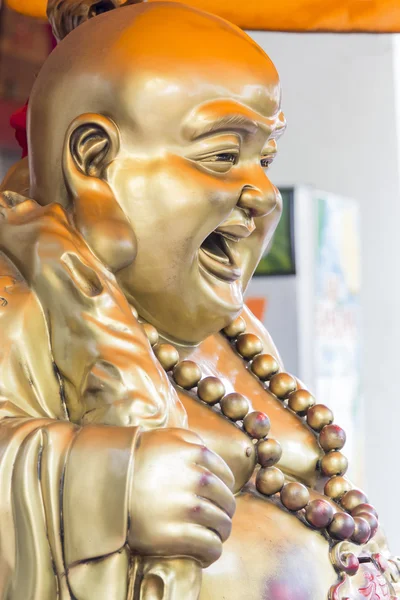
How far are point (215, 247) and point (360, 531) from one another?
25 cm

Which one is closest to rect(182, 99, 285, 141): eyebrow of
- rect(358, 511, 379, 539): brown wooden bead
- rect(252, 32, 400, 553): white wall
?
rect(358, 511, 379, 539): brown wooden bead

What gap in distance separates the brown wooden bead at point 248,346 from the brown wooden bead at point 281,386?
0.09 feet

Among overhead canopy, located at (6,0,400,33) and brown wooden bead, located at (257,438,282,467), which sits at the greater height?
overhead canopy, located at (6,0,400,33)

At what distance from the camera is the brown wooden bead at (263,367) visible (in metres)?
0.83

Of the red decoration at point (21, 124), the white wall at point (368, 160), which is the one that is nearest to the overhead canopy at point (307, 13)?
the red decoration at point (21, 124)

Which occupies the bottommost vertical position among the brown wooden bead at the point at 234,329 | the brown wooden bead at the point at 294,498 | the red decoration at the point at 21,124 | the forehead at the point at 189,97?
the brown wooden bead at the point at 294,498

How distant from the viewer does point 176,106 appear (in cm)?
68

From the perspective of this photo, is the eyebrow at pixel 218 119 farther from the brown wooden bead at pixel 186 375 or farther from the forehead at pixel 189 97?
the brown wooden bead at pixel 186 375

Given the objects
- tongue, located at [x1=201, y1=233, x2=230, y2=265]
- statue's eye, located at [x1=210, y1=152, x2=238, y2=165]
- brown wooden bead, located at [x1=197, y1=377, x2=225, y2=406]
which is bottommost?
brown wooden bead, located at [x1=197, y1=377, x2=225, y2=406]

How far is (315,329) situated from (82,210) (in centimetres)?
124

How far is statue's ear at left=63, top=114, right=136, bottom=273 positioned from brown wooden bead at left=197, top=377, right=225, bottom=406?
4.6 inches

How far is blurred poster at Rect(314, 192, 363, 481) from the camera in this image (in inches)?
74.8

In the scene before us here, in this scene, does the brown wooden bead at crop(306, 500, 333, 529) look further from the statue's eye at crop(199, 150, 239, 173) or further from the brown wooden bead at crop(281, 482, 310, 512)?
the statue's eye at crop(199, 150, 239, 173)

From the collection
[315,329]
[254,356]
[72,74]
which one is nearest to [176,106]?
[72,74]
